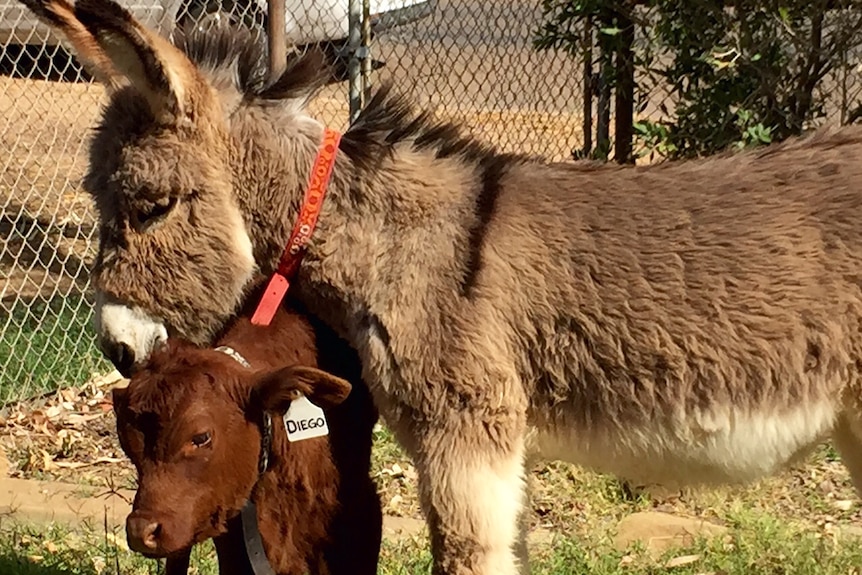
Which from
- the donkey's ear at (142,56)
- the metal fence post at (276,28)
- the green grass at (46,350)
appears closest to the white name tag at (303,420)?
the donkey's ear at (142,56)

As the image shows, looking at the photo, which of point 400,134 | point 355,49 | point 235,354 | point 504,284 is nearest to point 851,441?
point 504,284

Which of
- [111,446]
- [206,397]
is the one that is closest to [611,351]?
[206,397]

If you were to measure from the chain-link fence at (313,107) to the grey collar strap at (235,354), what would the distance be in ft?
2.97

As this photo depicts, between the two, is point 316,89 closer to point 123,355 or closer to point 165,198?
point 165,198

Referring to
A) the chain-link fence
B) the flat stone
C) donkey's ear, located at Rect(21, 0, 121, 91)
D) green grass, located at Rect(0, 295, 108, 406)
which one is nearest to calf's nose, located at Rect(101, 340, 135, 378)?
donkey's ear, located at Rect(21, 0, 121, 91)

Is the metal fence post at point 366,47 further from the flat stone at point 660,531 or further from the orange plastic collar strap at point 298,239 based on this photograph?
the orange plastic collar strap at point 298,239

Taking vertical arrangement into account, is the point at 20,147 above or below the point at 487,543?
above

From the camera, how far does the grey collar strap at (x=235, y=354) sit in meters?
2.80

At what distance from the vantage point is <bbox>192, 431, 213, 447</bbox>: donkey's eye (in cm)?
254

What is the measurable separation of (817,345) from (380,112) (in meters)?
1.27

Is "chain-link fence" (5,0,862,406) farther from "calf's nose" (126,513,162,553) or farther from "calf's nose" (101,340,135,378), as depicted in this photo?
"calf's nose" (126,513,162,553)

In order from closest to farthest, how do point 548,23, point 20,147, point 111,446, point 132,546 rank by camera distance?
point 132,546
point 111,446
point 548,23
point 20,147

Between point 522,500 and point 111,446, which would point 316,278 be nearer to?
point 522,500

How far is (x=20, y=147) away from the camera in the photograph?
28.8 feet
